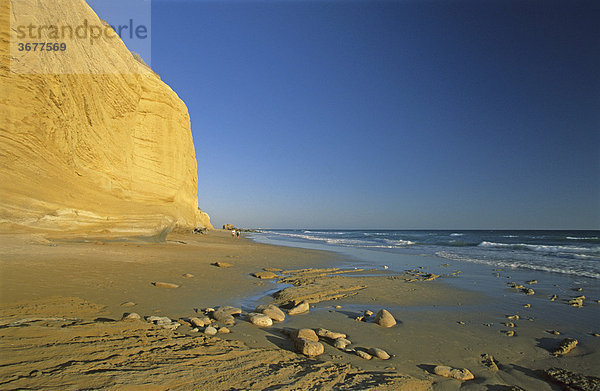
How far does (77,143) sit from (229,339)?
539 inches

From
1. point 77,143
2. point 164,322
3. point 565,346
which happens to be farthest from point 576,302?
point 77,143

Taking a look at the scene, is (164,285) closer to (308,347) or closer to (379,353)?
(308,347)

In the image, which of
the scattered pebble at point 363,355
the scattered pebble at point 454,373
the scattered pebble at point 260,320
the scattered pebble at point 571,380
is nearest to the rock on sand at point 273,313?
the scattered pebble at point 260,320

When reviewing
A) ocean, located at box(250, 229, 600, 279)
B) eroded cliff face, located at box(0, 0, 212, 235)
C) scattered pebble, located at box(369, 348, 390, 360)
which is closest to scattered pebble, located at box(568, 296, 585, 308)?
ocean, located at box(250, 229, 600, 279)

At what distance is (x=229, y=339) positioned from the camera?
406 centimetres

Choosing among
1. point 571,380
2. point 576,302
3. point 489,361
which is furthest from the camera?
point 576,302

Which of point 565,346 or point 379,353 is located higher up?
point 379,353

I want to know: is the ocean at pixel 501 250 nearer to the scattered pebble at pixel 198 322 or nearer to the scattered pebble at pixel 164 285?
the scattered pebble at pixel 198 322

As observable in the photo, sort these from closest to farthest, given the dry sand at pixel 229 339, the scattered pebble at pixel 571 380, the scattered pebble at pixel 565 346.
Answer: the dry sand at pixel 229 339 → the scattered pebble at pixel 571 380 → the scattered pebble at pixel 565 346

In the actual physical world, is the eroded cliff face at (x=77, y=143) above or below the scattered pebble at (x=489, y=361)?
above

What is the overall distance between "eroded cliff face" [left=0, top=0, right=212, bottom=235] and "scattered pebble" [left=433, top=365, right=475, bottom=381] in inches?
526

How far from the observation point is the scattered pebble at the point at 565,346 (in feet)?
14.3

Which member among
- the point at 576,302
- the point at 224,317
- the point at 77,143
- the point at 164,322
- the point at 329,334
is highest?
the point at 77,143

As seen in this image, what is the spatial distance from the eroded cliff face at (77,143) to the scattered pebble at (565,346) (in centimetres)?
1487
